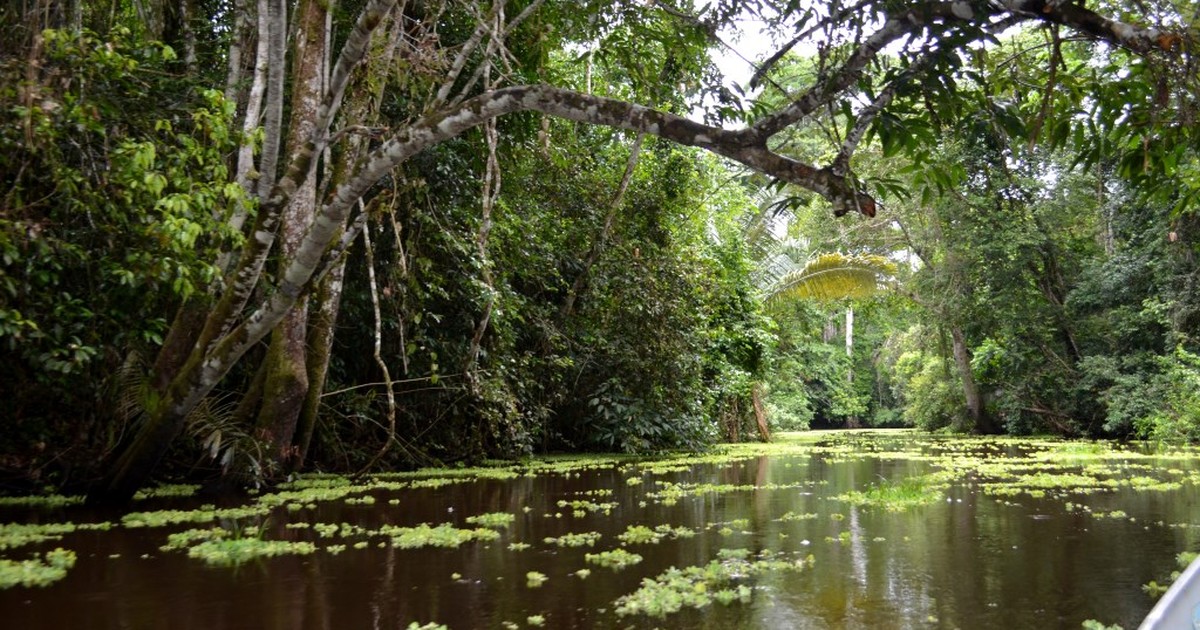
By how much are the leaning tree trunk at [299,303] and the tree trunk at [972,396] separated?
50.2ft

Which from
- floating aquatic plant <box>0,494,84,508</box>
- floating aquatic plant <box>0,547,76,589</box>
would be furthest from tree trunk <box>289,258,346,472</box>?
floating aquatic plant <box>0,547,76,589</box>

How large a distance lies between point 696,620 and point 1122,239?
1614cm

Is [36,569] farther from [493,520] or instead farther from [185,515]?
[493,520]

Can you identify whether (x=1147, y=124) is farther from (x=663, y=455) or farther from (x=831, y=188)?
(x=663, y=455)

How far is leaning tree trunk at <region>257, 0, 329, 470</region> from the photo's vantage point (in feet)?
22.3

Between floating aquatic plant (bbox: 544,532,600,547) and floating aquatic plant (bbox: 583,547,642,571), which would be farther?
floating aquatic plant (bbox: 544,532,600,547)

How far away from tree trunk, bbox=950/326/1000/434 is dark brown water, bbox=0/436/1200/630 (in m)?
13.1

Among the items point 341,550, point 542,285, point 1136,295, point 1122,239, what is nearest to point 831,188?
point 341,550

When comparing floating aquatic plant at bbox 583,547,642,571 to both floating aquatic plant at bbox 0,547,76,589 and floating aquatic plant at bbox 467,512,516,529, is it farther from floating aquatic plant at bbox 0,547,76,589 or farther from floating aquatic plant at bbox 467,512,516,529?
floating aquatic plant at bbox 0,547,76,589

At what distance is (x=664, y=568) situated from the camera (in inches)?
148

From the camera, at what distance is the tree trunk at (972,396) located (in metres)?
18.6

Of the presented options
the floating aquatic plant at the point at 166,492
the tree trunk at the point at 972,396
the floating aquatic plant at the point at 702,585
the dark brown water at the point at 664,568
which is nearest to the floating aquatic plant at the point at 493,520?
the dark brown water at the point at 664,568

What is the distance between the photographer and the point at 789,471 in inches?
363

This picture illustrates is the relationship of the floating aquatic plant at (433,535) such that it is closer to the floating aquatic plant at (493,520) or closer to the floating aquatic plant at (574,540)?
the floating aquatic plant at (493,520)
